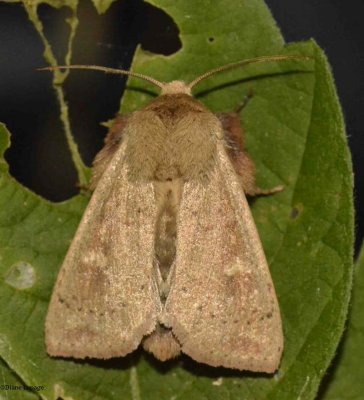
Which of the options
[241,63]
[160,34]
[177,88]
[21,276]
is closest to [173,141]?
[177,88]

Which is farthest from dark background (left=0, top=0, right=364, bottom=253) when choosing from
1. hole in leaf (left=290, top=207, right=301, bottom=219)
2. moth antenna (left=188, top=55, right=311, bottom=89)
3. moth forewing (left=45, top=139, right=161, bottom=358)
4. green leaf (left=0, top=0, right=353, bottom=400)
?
hole in leaf (left=290, top=207, right=301, bottom=219)

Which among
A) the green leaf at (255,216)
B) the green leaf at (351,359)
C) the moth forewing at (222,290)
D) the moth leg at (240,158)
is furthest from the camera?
the moth leg at (240,158)

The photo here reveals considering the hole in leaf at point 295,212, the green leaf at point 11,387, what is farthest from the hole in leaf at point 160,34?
the green leaf at point 11,387

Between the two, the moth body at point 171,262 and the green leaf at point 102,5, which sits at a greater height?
the green leaf at point 102,5

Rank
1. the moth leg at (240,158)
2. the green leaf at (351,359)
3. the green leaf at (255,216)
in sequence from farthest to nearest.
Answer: the moth leg at (240,158) < the green leaf at (351,359) < the green leaf at (255,216)

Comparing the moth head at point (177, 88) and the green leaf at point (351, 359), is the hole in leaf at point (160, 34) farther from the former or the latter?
the green leaf at point (351, 359)

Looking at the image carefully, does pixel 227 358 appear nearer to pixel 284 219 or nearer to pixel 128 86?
pixel 284 219

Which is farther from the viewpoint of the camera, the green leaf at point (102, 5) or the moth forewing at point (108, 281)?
the green leaf at point (102, 5)
